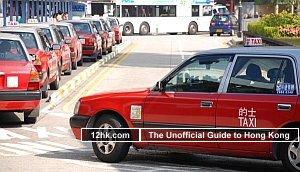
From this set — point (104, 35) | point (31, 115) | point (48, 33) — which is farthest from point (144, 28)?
point (31, 115)

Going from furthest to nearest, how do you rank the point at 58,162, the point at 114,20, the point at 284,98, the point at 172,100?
1. the point at 114,20
2. the point at 58,162
3. the point at 172,100
4. the point at 284,98

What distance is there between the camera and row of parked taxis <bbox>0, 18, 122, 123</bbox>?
12844 millimetres

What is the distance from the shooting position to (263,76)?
9.06 metres

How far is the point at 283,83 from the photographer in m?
8.83

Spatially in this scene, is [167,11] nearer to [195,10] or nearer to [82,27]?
[195,10]

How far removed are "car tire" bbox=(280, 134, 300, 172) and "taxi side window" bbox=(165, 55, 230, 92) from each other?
110 cm

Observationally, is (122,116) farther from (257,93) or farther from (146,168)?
(257,93)

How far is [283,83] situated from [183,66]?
1350mm

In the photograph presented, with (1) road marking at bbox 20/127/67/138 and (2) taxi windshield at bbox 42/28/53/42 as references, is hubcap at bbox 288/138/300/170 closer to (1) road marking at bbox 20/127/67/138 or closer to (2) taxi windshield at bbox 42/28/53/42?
(1) road marking at bbox 20/127/67/138

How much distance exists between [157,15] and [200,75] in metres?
53.8

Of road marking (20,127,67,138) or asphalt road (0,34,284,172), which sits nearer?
asphalt road (0,34,284,172)

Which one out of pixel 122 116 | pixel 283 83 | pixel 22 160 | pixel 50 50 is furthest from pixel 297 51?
pixel 50 50

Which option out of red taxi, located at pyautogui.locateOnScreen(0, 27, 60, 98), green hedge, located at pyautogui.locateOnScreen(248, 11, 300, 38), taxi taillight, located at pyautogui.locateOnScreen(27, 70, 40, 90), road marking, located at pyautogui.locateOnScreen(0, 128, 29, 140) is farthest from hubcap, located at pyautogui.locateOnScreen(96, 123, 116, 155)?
green hedge, located at pyautogui.locateOnScreen(248, 11, 300, 38)

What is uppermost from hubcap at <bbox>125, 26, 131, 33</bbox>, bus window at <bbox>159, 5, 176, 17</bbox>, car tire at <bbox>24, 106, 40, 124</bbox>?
bus window at <bbox>159, 5, 176, 17</bbox>
